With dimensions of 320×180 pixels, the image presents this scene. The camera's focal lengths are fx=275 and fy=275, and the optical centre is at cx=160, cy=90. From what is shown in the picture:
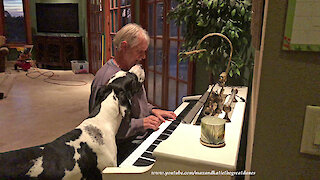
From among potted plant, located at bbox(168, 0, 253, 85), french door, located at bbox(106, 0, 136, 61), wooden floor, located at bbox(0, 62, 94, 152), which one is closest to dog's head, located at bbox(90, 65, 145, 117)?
potted plant, located at bbox(168, 0, 253, 85)

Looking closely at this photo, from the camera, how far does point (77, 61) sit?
772cm

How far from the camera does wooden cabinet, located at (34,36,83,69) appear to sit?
7.89m

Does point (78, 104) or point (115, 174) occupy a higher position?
point (115, 174)

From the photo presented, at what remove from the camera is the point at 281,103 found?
0.62 m

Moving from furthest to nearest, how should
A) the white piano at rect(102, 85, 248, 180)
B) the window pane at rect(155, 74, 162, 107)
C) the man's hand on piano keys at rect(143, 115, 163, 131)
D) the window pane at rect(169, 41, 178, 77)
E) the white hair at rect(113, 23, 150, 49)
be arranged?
the window pane at rect(155, 74, 162, 107), the window pane at rect(169, 41, 178, 77), the white hair at rect(113, 23, 150, 49), the man's hand on piano keys at rect(143, 115, 163, 131), the white piano at rect(102, 85, 248, 180)

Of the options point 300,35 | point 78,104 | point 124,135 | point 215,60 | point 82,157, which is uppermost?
point 300,35

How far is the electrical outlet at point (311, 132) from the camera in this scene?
60cm

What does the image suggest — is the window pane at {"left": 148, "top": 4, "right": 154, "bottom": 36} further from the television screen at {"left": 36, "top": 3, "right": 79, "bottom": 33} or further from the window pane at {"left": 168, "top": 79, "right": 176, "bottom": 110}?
the television screen at {"left": 36, "top": 3, "right": 79, "bottom": 33}

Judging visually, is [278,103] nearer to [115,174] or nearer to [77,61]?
[115,174]

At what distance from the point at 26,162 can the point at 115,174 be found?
346 mm

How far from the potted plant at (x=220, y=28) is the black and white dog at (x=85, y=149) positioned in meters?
0.94

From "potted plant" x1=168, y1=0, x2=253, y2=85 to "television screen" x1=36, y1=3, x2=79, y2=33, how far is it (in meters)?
6.50

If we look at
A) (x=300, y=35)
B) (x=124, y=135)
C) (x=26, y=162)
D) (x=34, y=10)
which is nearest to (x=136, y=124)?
(x=124, y=135)

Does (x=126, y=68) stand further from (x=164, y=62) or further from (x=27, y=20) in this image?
(x=27, y=20)
